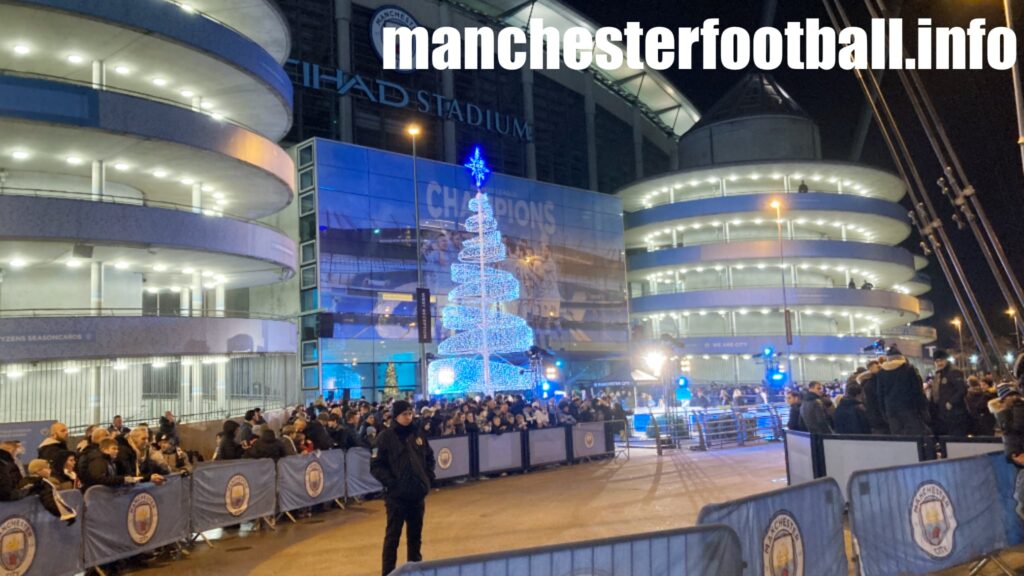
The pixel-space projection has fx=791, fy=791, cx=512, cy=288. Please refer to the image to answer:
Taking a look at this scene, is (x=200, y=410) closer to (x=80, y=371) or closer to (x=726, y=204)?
(x=80, y=371)

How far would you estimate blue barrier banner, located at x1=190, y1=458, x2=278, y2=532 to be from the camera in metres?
11.8

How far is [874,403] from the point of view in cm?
1320

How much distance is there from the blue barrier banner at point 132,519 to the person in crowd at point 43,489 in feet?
2.20

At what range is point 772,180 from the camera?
66188 mm

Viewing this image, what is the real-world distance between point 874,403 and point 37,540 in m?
12.2

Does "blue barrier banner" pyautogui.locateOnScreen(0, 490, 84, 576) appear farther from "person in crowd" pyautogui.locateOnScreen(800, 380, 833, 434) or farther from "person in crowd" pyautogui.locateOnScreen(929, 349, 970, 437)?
"person in crowd" pyautogui.locateOnScreen(929, 349, 970, 437)

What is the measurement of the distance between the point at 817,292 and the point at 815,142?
49.1 feet

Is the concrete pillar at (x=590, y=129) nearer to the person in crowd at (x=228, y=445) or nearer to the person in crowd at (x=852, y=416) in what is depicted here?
the person in crowd at (x=852, y=416)

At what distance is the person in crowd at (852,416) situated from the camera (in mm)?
13469

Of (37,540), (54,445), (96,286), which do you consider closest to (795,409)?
(54,445)

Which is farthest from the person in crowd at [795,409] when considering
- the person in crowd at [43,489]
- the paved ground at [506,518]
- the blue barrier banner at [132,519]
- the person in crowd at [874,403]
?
the person in crowd at [43,489]

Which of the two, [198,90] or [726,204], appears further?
[726,204]

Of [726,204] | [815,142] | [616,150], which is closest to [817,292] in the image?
[726,204]

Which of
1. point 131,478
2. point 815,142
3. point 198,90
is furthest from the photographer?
point 815,142
